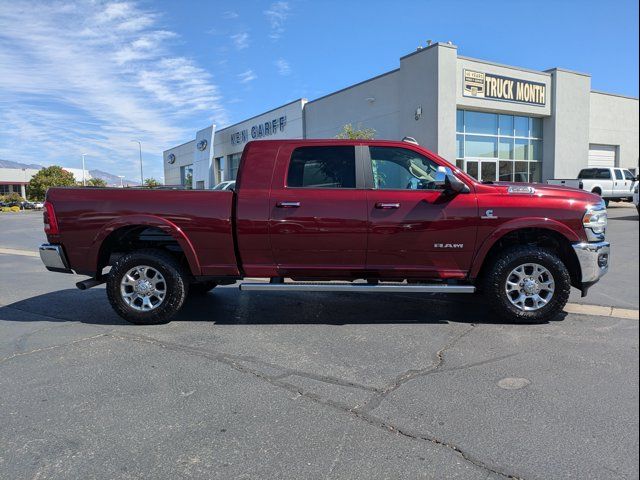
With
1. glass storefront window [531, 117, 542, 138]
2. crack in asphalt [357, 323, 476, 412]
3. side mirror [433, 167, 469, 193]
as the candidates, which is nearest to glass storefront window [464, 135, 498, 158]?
glass storefront window [531, 117, 542, 138]

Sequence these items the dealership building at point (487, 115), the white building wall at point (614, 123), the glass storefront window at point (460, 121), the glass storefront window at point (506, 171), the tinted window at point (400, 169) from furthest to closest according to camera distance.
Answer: the white building wall at point (614, 123) → the glass storefront window at point (506, 171) → the glass storefront window at point (460, 121) → the dealership building at point (487, 115) → the tinted window at point (400, 169)

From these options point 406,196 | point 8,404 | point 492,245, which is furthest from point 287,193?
point 8,404

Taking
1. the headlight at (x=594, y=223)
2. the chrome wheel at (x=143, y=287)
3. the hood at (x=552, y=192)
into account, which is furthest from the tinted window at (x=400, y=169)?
the chrome wheel at (x=143, y=287)

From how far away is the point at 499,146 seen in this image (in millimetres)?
24094

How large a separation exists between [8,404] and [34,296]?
172 inches

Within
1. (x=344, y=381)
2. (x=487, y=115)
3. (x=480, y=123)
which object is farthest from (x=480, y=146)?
(x=344, y=381)

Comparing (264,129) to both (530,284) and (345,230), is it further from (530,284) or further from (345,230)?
(530,284)

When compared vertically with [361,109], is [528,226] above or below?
below

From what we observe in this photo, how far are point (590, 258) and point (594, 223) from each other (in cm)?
39

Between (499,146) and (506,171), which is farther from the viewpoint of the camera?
(506,171)

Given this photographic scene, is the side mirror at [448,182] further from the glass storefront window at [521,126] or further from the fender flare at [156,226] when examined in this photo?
the glass storefront window at [521,126]

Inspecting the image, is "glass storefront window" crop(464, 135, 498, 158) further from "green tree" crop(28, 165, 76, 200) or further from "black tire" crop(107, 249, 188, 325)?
"green tree" crop(28, 165, 76, 200)

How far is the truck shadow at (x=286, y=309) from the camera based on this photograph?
226 inches

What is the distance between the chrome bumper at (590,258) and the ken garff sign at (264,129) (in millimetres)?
28896
